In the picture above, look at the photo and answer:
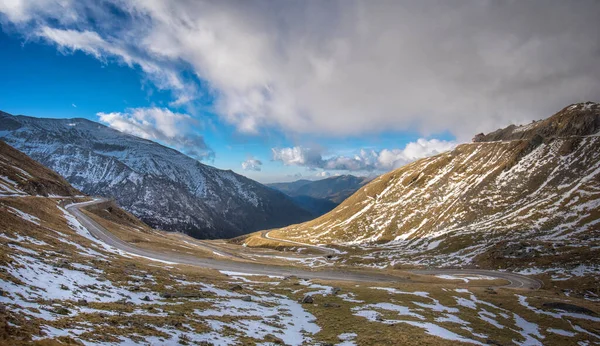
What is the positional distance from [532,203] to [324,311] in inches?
5987

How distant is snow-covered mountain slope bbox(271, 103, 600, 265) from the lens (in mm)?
110750

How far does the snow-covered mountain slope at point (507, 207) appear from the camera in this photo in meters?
111

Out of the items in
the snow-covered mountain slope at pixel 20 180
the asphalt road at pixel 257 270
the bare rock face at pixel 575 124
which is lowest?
the asphalt road at pixel 257 270

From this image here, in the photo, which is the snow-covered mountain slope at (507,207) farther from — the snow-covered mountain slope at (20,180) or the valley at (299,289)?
the snow-covered mountain slope at (20,180)

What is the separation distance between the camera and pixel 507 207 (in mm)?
144375

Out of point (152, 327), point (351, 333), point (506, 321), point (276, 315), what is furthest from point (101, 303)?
point (506, 321)

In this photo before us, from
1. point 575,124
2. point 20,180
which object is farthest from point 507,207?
point 20,180

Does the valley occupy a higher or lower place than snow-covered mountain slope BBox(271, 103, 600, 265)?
lower

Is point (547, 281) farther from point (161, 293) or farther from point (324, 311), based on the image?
point (161, 293)

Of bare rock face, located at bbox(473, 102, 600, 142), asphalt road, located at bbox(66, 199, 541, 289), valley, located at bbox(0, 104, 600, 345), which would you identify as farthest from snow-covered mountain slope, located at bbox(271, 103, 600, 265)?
asphalt road, located at bbox(66, 199, 541, 289)

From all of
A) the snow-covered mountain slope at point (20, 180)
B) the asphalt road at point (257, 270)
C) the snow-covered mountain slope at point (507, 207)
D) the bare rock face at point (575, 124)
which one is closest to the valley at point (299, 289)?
the asphalt road at point (257, 270)

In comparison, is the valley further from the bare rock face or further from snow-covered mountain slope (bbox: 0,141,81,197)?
the bare rock face

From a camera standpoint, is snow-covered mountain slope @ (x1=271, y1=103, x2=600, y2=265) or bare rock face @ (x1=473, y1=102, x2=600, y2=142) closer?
snow-covered mountain slope @ (x1=271, y1=103, x2=600, y2=265)

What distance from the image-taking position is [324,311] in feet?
124
